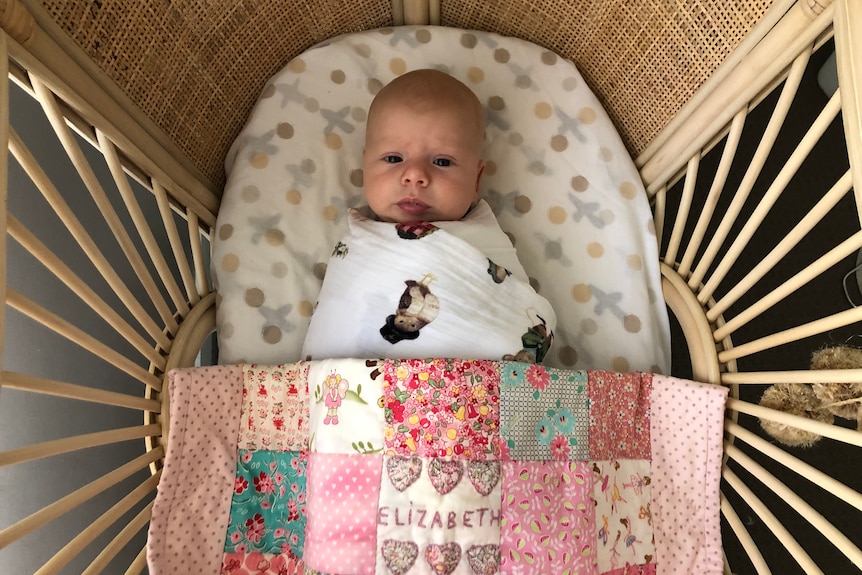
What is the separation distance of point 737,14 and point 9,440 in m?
1.22

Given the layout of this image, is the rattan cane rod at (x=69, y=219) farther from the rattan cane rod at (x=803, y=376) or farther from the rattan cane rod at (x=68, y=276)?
the rattan cane rod at (x=803, y=376)

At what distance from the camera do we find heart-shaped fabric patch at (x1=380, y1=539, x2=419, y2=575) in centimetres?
74

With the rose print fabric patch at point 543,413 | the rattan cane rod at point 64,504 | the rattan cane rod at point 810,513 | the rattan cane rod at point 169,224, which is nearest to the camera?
the rattan cane rod at point 64,504

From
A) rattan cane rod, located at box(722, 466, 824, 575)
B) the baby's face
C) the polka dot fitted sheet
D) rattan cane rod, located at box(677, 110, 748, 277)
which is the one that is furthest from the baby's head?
rattan cane rod, located at box(722, 466, 824, 575)

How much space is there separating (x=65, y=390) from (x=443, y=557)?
0.46 metres

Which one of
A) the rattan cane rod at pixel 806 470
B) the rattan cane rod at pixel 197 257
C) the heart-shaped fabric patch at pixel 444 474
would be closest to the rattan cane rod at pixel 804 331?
the rattan cane rod at pixel 806 470

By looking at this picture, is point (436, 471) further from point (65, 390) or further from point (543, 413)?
point (65, 390)

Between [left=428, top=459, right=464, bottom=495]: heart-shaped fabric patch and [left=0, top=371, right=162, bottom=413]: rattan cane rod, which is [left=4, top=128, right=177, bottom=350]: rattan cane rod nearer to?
[left=0, top=371, right=162, bottom=413]: rattan cane rod

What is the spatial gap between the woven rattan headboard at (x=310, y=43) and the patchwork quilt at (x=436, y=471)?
1.41ft

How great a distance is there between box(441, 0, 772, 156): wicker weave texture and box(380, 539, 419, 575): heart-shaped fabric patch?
0.77 metres

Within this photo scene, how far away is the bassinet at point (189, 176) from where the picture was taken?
0.71m

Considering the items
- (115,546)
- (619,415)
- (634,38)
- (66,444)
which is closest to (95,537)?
(115,546)

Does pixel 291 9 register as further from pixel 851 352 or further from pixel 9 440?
pixel 851 352

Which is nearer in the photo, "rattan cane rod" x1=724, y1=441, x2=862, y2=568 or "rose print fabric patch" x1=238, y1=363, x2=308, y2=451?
"rattan cane rod" x1=724, y1=441, x2=862, y2=568
